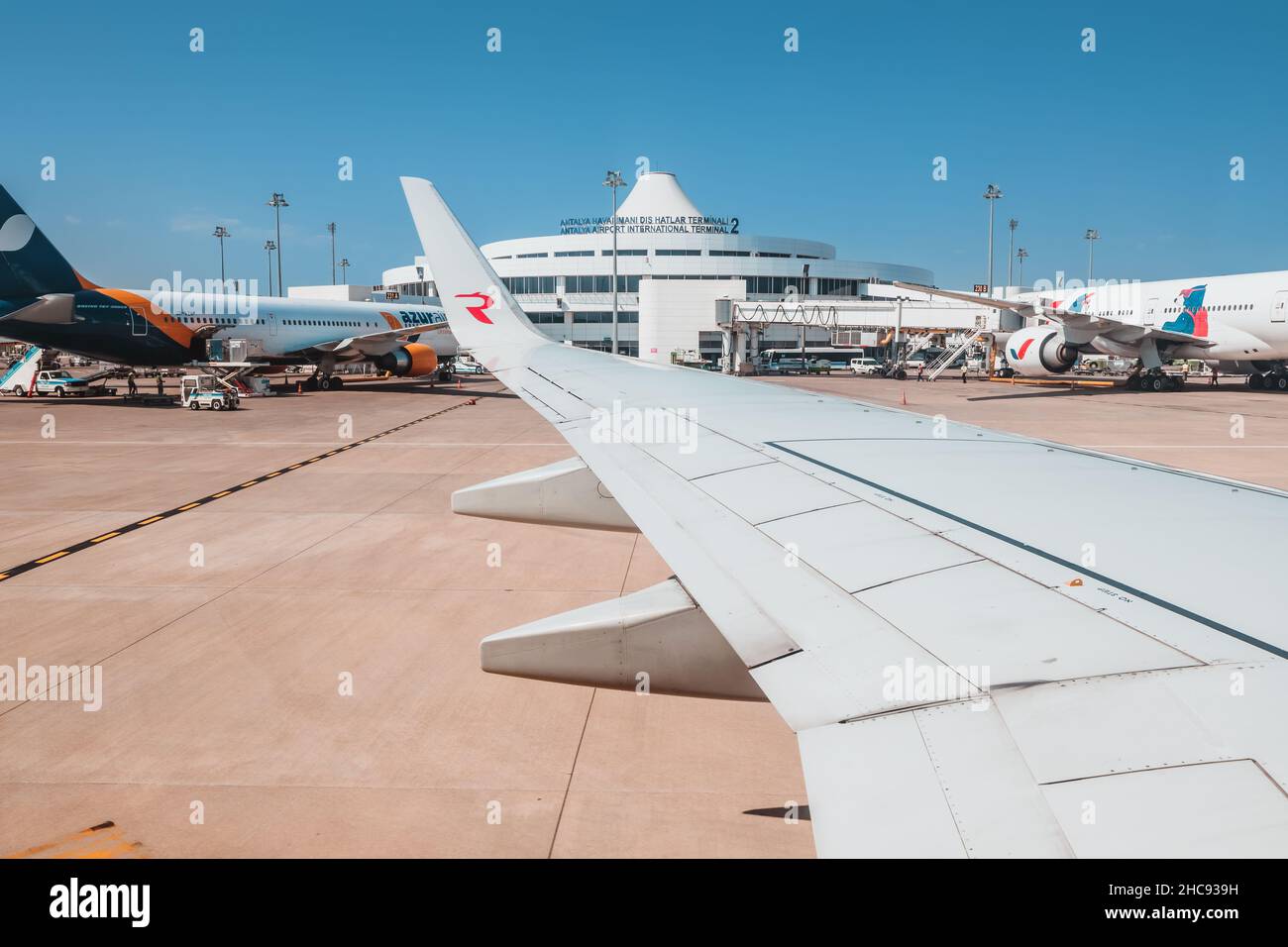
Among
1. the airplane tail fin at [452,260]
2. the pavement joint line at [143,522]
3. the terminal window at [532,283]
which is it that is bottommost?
the pavement joint line at [143,522]

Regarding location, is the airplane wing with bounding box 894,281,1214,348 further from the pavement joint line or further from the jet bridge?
the pavement joint line

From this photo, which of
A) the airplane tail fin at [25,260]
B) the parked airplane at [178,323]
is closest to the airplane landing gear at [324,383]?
the parked airplane at [178,323]

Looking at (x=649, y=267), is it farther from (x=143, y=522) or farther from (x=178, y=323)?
(x=143, y=522)

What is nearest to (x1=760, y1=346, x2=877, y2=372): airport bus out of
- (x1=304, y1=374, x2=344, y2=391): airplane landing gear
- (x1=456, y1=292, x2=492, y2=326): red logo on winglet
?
(x1=304, y1=374, x2=344, y2=391): airplane landing gear

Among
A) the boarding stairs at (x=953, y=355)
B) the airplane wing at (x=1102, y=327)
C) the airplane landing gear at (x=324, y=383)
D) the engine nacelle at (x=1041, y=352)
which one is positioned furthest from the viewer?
the boarding stairs at (x=953, y=355)

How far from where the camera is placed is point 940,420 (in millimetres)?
5500

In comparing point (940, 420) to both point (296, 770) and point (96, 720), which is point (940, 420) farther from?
point (96, 720)

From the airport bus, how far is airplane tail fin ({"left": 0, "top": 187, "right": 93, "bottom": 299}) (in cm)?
4353

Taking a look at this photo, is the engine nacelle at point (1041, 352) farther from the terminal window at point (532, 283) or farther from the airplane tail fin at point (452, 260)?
the terminal window at point (532, 283)

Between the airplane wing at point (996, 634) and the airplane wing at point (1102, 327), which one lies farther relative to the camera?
the airplane wing at point (1102, 327)

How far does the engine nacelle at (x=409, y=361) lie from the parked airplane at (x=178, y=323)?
46 mm

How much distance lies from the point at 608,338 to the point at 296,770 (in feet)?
247

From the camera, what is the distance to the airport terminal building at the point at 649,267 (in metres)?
79.6
